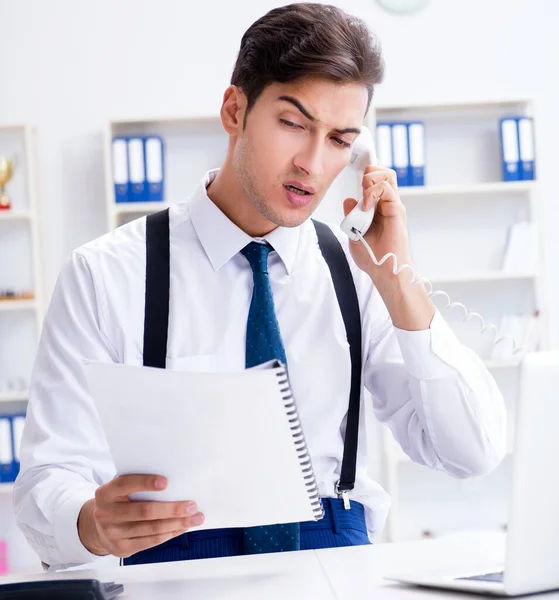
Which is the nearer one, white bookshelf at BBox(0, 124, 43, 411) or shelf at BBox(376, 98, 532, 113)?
shelf at BBox(376, 98, 532, 113)

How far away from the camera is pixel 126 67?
417cm

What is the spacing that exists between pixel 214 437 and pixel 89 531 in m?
0.38

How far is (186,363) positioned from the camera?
5.25ft

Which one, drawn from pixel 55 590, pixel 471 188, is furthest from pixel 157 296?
pixel 471 188

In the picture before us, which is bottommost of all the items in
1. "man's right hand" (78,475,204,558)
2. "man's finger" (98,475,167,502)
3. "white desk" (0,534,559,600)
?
"white desk" (0,534,559,600)

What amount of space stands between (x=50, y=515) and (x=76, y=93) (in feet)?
10.2

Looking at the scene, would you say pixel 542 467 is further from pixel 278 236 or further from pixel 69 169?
pixel 69 169

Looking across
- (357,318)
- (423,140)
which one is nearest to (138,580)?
(357,318)

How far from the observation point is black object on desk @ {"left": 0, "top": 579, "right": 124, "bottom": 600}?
993 mm

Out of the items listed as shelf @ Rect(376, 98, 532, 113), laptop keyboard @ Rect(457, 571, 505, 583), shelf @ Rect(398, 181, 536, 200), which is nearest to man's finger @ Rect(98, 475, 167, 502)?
laptop keyboard @ Rect(457, 571, 505, 583)

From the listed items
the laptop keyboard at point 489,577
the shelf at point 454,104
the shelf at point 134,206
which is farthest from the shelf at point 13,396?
the laptop keyboard at point 489,577

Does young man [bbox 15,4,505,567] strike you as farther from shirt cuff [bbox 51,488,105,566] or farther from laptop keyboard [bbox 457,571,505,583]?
laptop keyboard [bbox 457,571,505,583]

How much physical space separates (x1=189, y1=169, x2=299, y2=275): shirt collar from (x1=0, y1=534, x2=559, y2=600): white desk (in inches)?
23.5

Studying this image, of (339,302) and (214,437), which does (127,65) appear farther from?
(214,437)
